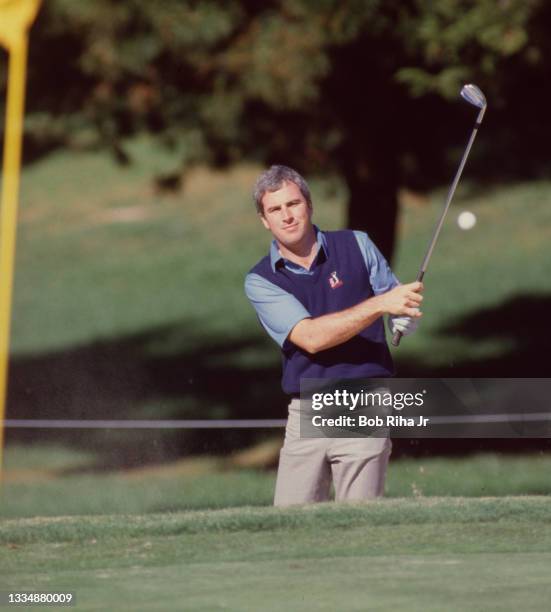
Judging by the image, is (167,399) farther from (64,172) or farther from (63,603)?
(64,172)

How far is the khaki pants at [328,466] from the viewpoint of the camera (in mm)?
6383

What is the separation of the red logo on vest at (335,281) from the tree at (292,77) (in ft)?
20.0

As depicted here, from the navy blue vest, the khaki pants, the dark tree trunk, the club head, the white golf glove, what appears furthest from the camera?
the dark tree trunk

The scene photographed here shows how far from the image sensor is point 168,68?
14961 millimetres

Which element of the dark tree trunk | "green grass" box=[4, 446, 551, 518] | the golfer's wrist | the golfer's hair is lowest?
"green grass" box=[4, 446, 551, 518]

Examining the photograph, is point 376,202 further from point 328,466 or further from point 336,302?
point 336,302

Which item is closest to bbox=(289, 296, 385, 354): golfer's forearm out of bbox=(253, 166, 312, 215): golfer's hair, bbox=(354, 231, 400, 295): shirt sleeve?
bbox=(354, 231, 400, 295): shirt sleeve

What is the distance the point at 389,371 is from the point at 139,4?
27.4 feet

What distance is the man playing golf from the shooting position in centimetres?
616

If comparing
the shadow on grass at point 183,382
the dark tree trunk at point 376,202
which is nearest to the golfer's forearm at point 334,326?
the shadow on grass at point 183,382

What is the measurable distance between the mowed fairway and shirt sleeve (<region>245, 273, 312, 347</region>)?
0.81m

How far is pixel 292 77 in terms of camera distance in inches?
530

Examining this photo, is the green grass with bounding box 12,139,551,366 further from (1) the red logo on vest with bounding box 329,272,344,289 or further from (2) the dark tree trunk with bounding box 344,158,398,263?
(1) the red logo on vest with bounding box 329,272,344,289

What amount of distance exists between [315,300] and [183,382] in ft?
47.6
